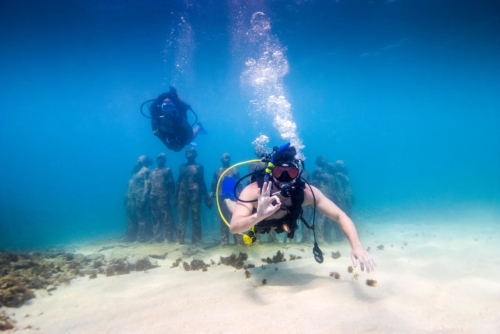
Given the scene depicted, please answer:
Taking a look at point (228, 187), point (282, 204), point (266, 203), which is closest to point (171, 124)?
point (228, 187)

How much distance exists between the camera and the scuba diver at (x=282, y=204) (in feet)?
12.1

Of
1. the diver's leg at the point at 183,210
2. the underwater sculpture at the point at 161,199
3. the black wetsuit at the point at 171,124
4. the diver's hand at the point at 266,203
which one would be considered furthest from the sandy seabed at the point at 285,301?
the black wetsuit at the point at 171,124

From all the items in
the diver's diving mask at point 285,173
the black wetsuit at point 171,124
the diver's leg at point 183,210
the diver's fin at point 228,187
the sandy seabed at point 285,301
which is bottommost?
the sandy seabed at point 285,301

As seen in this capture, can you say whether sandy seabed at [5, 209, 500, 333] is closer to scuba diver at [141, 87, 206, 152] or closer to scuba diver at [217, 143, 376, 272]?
scuba diver at [217, 143, 376, 272]

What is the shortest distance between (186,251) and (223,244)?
1.56 metres

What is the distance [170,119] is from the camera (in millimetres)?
10547

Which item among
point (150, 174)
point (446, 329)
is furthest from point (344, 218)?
point (150, 174)

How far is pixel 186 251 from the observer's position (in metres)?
10.2

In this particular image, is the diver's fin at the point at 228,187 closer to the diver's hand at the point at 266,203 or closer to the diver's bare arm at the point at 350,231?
the diver's bare arm at the point at 350,231

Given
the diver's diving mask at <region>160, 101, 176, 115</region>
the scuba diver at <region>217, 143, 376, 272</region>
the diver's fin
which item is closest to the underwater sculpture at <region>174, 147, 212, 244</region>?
the diver's diving mask at <region>160, 101, 176, 115</region>

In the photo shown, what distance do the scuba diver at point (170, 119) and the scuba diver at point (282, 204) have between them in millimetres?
6821

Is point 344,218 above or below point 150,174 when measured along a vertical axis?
below

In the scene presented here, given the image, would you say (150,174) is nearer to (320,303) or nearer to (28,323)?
(28,323)

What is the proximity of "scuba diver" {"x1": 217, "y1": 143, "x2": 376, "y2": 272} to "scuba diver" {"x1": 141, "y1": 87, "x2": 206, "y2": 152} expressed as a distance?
6.82 metres
